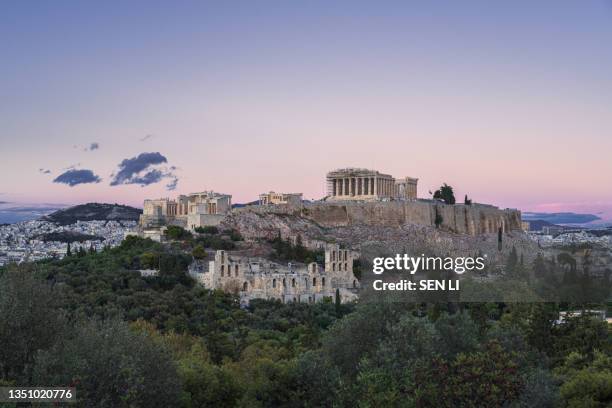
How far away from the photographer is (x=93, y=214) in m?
111

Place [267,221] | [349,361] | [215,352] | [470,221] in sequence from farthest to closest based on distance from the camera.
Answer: [470,221]
[267,221]
[215,352]
[349,361]

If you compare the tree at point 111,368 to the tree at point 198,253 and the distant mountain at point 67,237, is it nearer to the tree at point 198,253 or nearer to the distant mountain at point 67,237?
the tree at point 198,253

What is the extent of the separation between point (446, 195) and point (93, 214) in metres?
56.0

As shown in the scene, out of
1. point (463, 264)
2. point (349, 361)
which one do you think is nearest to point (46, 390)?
point (349, 361)

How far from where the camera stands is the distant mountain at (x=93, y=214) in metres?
108

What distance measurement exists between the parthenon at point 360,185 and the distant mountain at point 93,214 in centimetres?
4241

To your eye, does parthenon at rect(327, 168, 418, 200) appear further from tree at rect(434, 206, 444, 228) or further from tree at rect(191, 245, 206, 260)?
tree at rect(191, 245, 206, 260)

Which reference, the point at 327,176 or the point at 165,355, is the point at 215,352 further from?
the point at 327,176

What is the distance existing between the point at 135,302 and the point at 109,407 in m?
20.3

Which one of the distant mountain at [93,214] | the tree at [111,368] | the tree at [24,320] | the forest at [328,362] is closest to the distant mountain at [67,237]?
the distant mountain at [93,214]

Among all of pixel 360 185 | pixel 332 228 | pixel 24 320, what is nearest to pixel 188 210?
pixel 332 228

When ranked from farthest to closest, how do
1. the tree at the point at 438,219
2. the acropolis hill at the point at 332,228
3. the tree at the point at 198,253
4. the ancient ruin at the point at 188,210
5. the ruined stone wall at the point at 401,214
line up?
the tree at the point at 438,219, the ruined stone wall at the point at 401,214, the ancient ruin at the point at 188,210, the tree at the point at 198,253, the acropolis hill at the point at 332,228

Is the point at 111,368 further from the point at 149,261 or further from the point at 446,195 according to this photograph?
the point at 446,195

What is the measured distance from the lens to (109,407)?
1520cm
